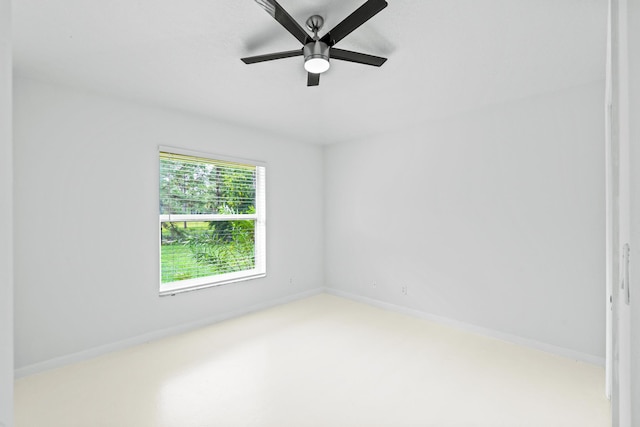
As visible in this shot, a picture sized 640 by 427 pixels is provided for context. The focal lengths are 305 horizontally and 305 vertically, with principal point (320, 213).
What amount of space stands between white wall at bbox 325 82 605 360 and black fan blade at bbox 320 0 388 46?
2.14 meters

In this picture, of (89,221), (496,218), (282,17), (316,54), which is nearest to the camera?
(282,17)

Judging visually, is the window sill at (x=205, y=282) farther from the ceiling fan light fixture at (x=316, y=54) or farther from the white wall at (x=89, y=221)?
the ceiling fan light fixture at (x=316, y=54)

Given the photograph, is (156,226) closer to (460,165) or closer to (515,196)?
(460,165)

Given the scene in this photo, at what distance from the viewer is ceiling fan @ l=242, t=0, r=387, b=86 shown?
153 centimetres

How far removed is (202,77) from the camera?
8.20ft

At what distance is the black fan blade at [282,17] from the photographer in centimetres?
149

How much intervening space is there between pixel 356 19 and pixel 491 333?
124 inches

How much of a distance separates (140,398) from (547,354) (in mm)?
3369

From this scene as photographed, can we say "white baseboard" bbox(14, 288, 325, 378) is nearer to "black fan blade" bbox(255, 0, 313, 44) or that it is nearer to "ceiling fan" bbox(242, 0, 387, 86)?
"ceiling fan" bbox(242, 0, 387, 86)

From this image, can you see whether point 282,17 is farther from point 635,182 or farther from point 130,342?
point 130,342

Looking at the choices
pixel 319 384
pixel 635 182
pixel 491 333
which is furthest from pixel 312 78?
pixel 491 333

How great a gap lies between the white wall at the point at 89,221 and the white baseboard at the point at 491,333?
199 cm

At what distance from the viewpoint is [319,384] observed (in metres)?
2.28

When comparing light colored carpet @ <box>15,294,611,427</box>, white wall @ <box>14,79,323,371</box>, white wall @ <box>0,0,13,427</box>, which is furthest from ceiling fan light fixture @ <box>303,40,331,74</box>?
light colored carpet @ <box>15,294,611,427</box>
